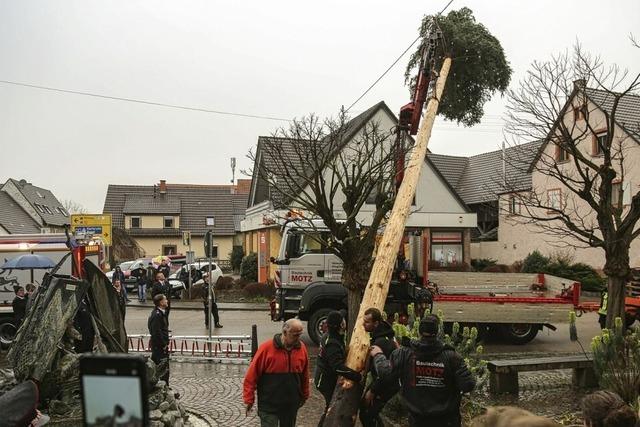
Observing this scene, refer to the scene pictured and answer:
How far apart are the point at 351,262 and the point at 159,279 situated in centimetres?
561

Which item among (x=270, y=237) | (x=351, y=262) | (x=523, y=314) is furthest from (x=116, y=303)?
(x=270, y=237)

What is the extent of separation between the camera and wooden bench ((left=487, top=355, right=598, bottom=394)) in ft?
28.1

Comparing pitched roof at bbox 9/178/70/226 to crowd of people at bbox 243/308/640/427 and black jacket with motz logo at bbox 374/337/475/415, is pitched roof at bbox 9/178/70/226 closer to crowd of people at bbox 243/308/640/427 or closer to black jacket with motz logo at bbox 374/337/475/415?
crowd of people at bbox 243/308/640/427

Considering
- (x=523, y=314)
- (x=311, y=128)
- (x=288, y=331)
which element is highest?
(x=311, y=128)

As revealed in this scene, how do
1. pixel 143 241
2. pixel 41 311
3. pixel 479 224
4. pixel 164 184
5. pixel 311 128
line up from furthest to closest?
pixel 164 184 < pixel 143 241 < pixel 479 224 < pixel 311 128 < pixel 41 311

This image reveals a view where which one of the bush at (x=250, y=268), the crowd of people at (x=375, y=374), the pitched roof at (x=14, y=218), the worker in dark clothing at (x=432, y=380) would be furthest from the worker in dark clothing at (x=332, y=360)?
the pitched roof at (x=14, y=218)

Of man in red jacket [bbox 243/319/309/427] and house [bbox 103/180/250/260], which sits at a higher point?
house [bbox 103/180/250/260]

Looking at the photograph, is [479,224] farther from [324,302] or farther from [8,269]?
[8,269]

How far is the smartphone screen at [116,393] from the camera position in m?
1.47

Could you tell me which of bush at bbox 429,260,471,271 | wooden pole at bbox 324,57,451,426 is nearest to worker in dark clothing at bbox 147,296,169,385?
wooden pole at bbox 324,57,451,426

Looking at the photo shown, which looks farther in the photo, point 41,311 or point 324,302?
point 324,302

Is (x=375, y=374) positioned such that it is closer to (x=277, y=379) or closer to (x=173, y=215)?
(x=277, y=379)

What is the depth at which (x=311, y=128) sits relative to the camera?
1446 centimetres

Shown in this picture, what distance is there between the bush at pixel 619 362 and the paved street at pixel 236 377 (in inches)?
51.5
